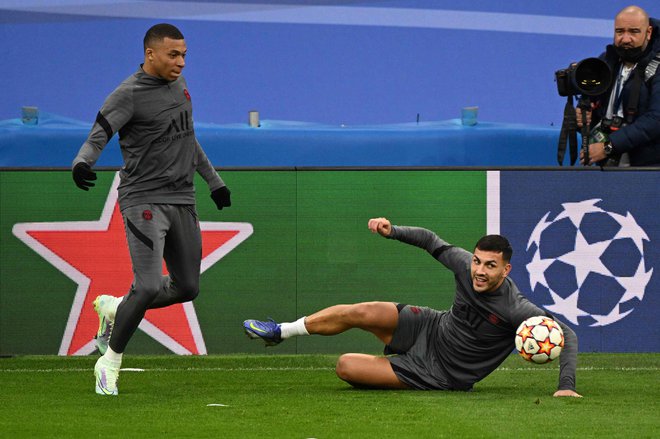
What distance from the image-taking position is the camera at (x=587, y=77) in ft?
29.5

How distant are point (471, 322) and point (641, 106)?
2.96m

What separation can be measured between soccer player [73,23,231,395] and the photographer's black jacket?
3.46 metres

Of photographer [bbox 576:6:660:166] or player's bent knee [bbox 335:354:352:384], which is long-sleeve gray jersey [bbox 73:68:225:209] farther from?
photographer [bbox 576:6:660:166]

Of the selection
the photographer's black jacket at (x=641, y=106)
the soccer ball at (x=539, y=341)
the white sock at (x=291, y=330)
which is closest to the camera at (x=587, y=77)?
the photographer's black jacket at (x=641, y=106)

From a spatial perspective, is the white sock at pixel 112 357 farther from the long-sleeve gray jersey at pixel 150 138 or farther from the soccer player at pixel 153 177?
the long-sleeve gray jersey at pixel 150 138

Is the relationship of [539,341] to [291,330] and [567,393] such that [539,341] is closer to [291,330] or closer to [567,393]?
[567,393]

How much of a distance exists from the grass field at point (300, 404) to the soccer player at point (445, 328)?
152 mm

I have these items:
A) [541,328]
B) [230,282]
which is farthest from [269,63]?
[541,328]

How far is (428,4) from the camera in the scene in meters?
11.1

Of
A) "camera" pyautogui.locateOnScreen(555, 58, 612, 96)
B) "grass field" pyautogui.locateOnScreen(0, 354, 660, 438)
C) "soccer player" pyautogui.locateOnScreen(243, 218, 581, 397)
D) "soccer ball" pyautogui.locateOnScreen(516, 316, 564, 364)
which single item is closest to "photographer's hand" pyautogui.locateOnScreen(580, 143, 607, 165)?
"camera" pyautogui.locateOnScreen(555, 58, 612, 96)

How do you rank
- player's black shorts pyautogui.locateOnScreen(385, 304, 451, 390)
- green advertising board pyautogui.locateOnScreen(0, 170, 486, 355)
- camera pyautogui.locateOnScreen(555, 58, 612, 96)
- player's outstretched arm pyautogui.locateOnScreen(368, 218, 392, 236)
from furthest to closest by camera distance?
green advertising board pyautogui.locateOnScreen(0, 170, 486, 355) < camera pyautogui.locateOnScreen(555, 58, 612, 96) < player's black shorts pyautogui.locateOnScreen(385, 304, 451, 390) < player's outstretched arm pyautogui.locateOnScreen(368, 218, 392, 236)

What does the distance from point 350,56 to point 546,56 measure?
68.7 inches

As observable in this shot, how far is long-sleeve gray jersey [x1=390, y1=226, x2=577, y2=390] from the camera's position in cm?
695

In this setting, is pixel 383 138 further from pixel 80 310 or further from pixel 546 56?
pixel 80 310
